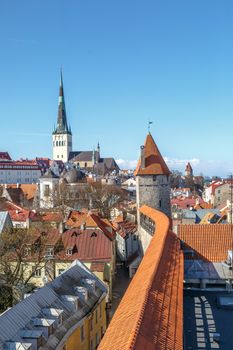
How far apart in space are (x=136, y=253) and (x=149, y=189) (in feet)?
22.4

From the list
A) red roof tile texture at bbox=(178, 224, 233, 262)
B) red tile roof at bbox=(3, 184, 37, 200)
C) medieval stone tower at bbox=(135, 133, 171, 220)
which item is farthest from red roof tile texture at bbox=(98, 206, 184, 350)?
red tile roof at bbox=(3, 184, 37, 200)

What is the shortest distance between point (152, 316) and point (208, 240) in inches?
513

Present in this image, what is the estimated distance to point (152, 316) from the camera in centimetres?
915

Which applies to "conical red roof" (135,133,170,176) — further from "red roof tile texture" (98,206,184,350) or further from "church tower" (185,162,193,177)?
"church tower" (185,162,193,177)

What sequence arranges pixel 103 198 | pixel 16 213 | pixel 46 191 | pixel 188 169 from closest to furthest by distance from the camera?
pixel 16 213
pixel 103 198
pixel 46 191
pixel 188 169

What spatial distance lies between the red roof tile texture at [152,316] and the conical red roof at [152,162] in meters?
20.7

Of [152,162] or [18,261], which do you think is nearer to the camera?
[18,261]

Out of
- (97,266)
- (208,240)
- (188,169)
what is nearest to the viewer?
(208,240)

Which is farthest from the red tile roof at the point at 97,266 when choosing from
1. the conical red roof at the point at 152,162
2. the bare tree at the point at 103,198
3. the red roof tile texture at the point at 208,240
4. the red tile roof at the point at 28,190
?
the red tile roof at the point at 28,190

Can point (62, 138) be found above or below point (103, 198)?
above

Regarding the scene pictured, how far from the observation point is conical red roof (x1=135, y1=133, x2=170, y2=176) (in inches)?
1347

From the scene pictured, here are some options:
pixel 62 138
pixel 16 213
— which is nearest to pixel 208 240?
pixel 16 213

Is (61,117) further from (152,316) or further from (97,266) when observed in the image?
(152,316)

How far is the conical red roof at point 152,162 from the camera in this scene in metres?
34.2
